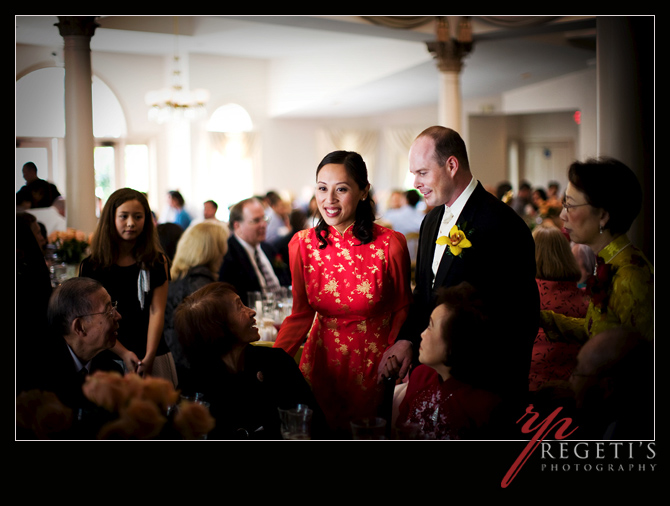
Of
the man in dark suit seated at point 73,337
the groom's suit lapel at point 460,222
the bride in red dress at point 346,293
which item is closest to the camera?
the man in dark suit seated at point 73,337

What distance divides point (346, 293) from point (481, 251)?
1.69 feet

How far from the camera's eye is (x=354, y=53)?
41.0 feet

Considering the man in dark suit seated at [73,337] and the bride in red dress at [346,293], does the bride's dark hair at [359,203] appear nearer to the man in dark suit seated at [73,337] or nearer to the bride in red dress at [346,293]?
the bride in red dress at [346,293]

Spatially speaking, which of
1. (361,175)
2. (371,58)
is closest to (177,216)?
(371,58)

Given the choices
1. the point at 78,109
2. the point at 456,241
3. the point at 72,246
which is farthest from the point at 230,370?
the point at 72,246

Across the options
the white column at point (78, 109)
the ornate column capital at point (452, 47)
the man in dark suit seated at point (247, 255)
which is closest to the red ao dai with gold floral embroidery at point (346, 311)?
the white column at point (78, 109)

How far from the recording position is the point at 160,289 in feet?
9.02

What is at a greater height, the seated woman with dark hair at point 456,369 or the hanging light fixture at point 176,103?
the hanging light fixture at point 176,103

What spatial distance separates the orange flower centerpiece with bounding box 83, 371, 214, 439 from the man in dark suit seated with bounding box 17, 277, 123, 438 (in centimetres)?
14

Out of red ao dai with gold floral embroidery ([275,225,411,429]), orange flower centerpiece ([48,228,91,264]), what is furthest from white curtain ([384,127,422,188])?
red ao dai with gold floral embroidery ([275,225,411,429])

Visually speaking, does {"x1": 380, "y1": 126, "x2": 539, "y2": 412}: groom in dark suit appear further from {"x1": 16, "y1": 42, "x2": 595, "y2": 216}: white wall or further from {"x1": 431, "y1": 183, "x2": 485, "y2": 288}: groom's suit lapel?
{"x1": 16, "y1": 42, "x2": 595, "y2": 216}: white wall

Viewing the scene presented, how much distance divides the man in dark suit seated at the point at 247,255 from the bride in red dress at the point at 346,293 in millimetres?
1607

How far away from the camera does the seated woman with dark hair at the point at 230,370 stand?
82.3 inches
